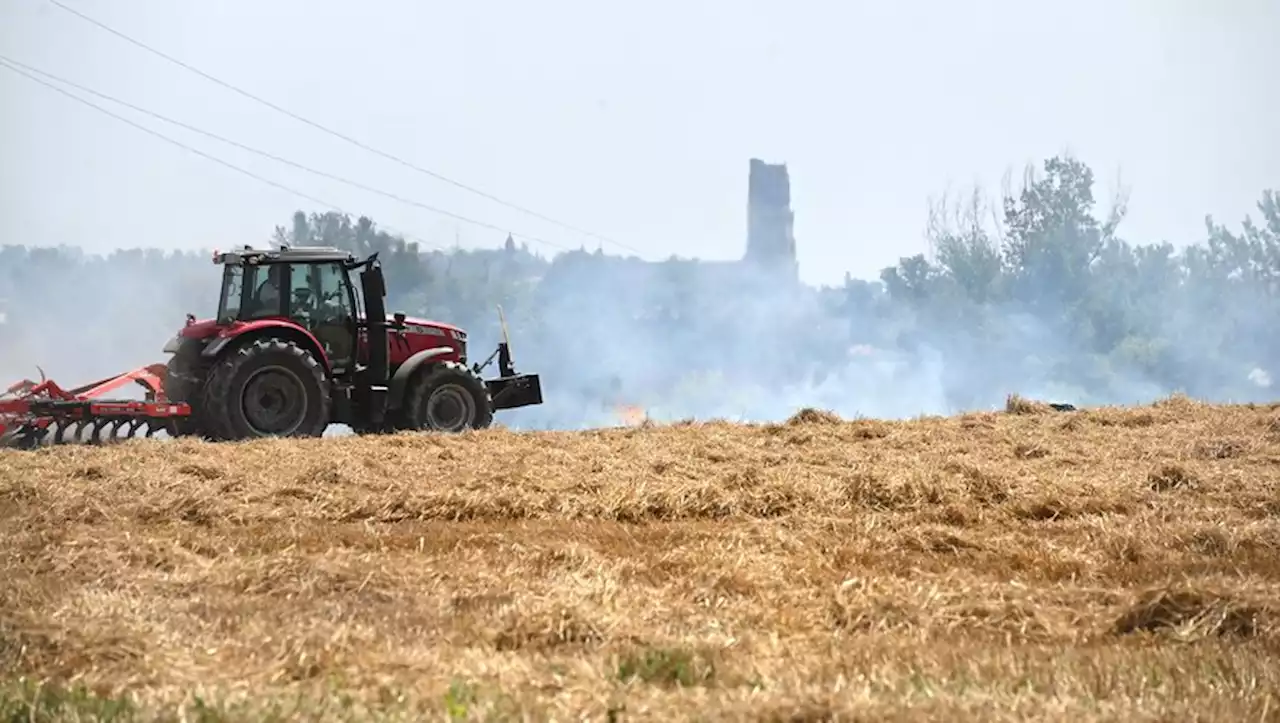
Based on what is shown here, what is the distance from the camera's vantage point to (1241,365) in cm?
5234

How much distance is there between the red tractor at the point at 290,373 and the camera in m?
15.8

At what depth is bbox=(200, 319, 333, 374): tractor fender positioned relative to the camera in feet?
53.4

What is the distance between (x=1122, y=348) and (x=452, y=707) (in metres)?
52.7

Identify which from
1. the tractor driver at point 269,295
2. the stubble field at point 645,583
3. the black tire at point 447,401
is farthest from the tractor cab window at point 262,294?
the stubble field at point 645,583

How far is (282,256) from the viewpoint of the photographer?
17156 millimetres

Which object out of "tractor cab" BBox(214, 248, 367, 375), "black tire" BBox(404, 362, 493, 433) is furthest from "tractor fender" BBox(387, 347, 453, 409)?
"tractor cab" BBox(214, 248, 367, 375)

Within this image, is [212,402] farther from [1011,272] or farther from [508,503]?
[1011,272]

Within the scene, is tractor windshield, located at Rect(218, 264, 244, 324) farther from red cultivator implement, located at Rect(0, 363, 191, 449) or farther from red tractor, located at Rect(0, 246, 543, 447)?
red cultivator implement, located at Rect(0, 363, 191, 449)

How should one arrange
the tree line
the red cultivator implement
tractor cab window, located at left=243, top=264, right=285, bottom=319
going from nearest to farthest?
the red cultivator implement
tractor cab window, located at left=243, top=264, right=285, bottom=319
the tree line

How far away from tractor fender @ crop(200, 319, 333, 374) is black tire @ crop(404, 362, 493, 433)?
1.29 m

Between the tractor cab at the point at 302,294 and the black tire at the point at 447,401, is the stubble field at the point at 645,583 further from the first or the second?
the black tire at the point at 447,401

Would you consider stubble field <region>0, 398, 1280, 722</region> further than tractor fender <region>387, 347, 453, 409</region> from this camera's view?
No

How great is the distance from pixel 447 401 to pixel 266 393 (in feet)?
8.67

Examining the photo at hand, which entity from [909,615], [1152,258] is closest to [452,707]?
[909,615]
